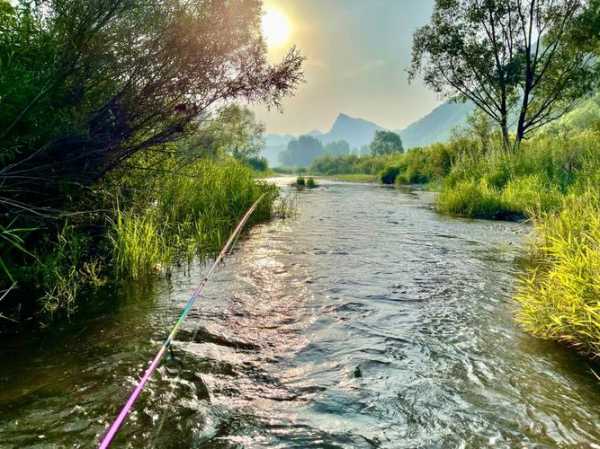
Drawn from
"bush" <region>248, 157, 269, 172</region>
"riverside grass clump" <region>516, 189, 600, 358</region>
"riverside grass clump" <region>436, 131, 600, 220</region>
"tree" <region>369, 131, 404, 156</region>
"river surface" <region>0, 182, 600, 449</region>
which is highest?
"tree" <region>369, 131, 404, 156</region>

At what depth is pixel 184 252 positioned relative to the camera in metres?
7.79

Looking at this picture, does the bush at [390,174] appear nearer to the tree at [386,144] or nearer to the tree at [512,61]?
the tree at [512,61]

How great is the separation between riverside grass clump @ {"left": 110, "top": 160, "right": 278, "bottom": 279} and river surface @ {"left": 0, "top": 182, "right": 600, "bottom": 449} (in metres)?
0.53

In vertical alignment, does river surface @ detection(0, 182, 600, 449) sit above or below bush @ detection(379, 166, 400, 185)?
below

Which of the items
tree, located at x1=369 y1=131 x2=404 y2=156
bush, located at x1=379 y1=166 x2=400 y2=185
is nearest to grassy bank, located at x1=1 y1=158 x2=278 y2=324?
bush, located at x1=379 y1=166 x2=400 y2=185

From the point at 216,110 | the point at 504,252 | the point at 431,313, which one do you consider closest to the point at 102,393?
the point at 431,313

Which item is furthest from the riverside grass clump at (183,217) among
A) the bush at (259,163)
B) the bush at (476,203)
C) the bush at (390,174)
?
the bush at (259,163)

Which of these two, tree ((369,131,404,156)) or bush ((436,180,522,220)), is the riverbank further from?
tree ((369,131,404,156))

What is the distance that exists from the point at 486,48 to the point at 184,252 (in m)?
21.5

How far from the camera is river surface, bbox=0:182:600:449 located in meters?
2.78

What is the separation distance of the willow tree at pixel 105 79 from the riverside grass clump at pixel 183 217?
→ 1109 millimetres

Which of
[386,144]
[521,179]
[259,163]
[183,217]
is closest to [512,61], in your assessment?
[521,179]

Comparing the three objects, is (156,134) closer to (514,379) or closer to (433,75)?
(514,379)

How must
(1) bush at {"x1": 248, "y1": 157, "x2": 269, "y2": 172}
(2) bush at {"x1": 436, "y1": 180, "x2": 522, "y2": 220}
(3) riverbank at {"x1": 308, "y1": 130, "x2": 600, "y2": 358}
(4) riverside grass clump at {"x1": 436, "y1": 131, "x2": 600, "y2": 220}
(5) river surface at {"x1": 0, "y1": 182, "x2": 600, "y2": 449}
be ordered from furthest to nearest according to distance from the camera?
1. (1) bush at {"x1": 248, "y1": 157, "x2": 269, "y2": 172}
2. (2) bush at {"x1": 436, "y1": 180, "x2": 522, "y2": 220}
3. (4) riverside grass clump at {"x1": 436, "y1": 131, "x2": 600, "y2": 220}
4. (3) riverbank at {"x1": 308, "y1": 130, "x2": 600, "y2": 358}
5. (5) river surface at {"x1": 0, "y1": 182, "x2": 600, "y2": 449}
